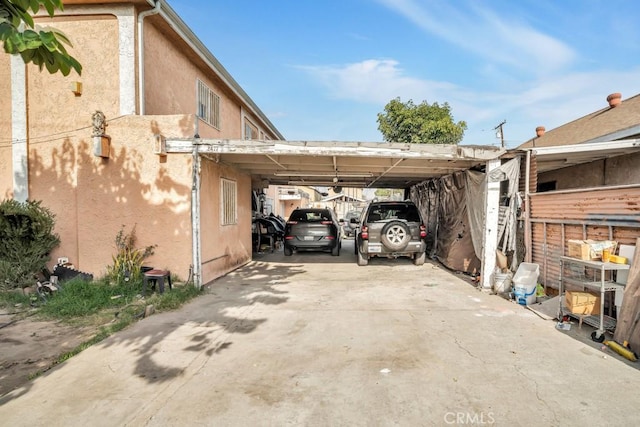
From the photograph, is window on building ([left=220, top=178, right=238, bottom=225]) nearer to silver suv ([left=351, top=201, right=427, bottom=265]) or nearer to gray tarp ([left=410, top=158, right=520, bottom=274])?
silver suv ([left=351, top=201, right=427, bottom=265])

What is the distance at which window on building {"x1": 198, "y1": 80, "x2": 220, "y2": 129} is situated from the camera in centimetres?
958

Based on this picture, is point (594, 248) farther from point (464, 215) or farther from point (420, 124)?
point (420, 124)

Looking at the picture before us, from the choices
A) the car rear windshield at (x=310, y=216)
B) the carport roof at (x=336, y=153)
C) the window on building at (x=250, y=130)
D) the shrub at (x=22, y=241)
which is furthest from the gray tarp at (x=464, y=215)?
the shrub at (x=22, y=241)

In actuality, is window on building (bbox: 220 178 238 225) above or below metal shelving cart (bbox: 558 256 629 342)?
above

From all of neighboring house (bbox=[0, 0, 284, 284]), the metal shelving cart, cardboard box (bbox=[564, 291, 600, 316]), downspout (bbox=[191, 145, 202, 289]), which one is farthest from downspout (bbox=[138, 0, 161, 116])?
cardboard box (bbox=[564, 291, 600, 316])

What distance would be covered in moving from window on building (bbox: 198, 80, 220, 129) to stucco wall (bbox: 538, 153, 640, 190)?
34.9 feet

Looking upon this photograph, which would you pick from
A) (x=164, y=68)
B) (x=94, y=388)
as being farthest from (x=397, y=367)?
(x=164, y=68)

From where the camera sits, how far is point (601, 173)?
8.27 metres

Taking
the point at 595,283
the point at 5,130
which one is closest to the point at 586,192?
the point at 595,283

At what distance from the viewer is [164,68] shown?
7832 mm

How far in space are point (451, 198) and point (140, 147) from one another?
8100 mm

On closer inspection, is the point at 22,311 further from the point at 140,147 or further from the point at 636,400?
the point at 636,400

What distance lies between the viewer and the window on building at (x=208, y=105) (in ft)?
31.4

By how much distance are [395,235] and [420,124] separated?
18.8 meters
